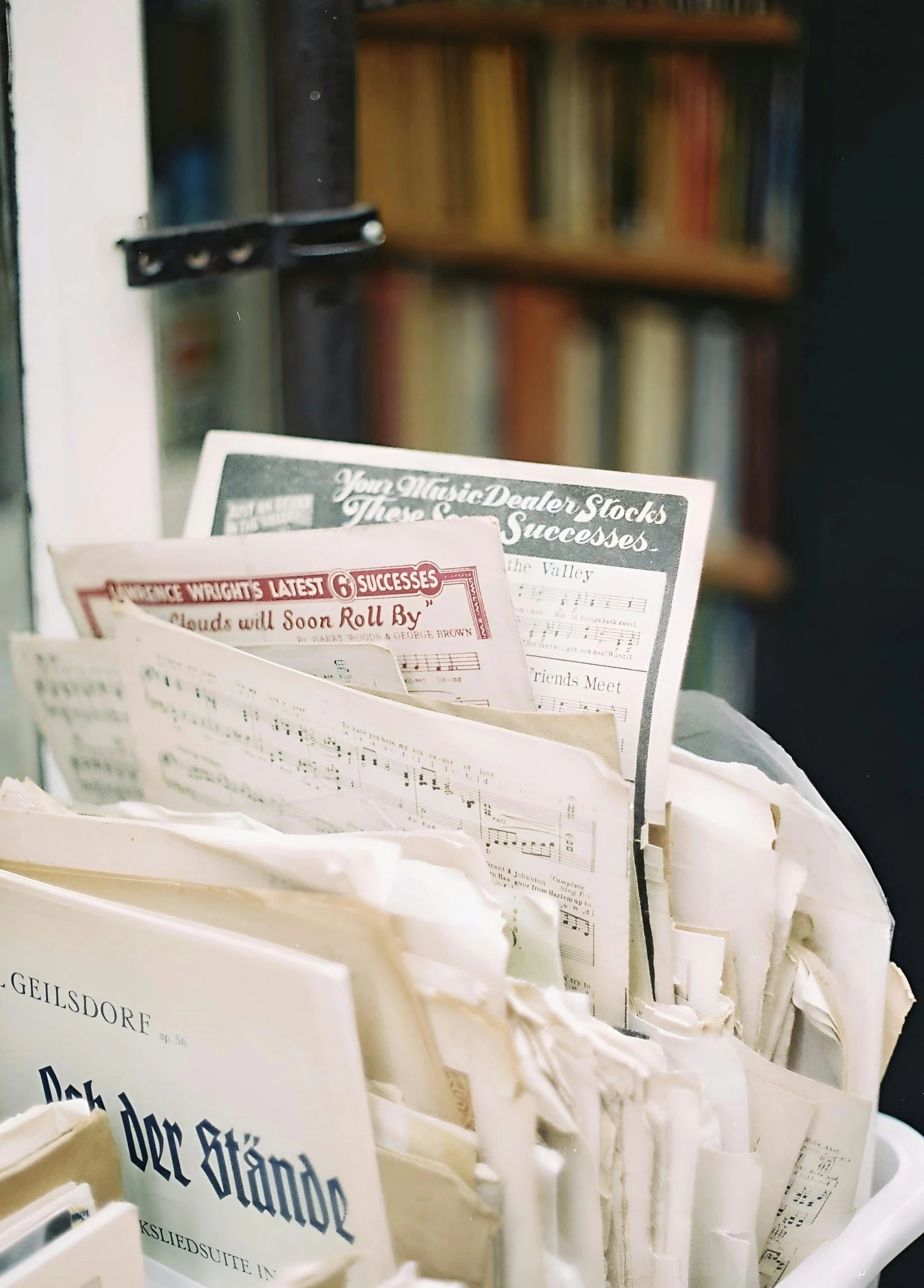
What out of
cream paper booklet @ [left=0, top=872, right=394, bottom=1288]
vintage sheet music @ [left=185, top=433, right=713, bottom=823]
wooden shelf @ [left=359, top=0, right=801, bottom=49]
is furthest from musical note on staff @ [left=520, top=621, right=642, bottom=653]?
wooden shelf @ [left=359, top=0, right=801, bottom=49]

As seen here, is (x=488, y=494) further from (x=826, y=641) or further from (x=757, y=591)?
(x=757, y=591)

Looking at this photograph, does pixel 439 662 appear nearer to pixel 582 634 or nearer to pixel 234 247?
pixel 582 634

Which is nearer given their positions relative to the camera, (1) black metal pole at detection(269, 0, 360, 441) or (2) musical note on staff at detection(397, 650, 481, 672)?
(2) musical note on staff at detection(397, 650, 481, 672)

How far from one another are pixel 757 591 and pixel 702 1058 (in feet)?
3.38

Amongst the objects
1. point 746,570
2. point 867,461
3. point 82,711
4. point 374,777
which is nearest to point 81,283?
point 82,711

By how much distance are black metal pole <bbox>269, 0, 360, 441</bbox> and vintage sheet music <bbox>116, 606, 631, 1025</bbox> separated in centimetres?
21

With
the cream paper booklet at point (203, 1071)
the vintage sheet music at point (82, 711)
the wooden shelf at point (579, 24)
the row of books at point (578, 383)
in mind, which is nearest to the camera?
the cream paper booklet at point (203, 1071)

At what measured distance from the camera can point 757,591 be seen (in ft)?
4.44

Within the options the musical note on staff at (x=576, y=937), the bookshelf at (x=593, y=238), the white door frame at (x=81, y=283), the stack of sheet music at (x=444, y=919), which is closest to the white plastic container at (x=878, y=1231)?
the stack of sheet music at (x=444, y=919)

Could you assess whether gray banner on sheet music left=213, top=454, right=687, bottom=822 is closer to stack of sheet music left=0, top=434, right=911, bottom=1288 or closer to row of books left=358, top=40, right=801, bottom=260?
stack of sheet music left=0, top=434, right=911, bottom=1288

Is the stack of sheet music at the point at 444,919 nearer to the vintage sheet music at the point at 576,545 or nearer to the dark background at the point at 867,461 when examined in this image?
the vintage sheet music at the point at 576,545

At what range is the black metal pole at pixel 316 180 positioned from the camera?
1.83 feet

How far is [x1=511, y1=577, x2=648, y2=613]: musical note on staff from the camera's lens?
0.43 m

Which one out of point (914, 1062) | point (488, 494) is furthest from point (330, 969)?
point (914, 1062)
